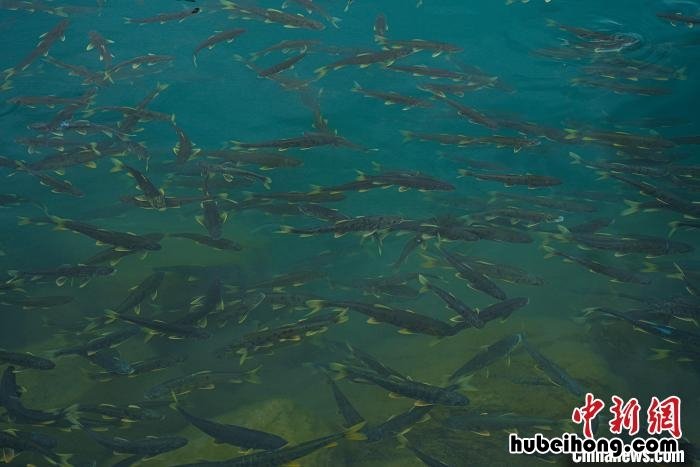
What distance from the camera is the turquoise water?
681cm

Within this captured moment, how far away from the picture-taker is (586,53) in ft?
40.8

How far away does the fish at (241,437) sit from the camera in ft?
17.8

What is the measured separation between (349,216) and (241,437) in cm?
438

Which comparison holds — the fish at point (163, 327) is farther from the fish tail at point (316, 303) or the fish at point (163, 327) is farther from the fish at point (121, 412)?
the fish tail at point (316, 303)

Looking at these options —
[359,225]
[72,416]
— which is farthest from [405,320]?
[72,416]

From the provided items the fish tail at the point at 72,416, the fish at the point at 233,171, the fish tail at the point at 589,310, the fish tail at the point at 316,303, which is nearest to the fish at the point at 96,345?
the fish tail at the point at 72,416

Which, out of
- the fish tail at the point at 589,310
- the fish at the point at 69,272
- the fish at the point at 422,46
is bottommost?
the fish tail at the point at 589,310

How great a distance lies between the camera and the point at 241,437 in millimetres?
5504

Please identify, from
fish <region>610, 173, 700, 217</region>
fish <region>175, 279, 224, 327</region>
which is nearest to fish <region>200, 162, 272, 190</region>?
fish <region>175, 279, 224, 327</region>

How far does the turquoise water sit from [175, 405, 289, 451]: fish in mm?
549

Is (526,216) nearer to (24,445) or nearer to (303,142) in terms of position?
(303,142)

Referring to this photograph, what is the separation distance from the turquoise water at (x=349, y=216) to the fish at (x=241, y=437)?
0.55 meters

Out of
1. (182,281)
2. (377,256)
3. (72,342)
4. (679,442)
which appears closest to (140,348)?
(72,342)

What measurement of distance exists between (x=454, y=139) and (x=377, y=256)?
4.43m
